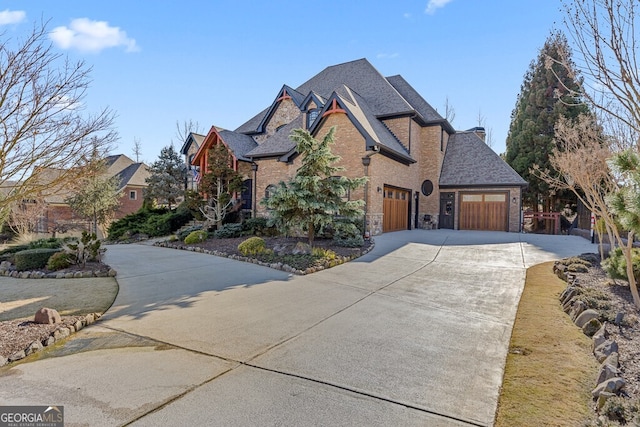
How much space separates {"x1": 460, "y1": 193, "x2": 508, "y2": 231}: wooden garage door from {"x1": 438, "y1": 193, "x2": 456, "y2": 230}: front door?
A: 524 millimetres

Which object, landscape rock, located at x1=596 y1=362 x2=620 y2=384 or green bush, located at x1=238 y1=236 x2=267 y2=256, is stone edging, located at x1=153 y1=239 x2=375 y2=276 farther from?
landscape rock, located at x1=596 y1=362 x2=620 y2=384

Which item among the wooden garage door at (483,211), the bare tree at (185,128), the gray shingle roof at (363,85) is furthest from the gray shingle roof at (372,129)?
the bare tree at (185,128)

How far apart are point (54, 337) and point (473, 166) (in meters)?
22.0

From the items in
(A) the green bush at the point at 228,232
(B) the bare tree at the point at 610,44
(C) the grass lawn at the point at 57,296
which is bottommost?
(C) the grass lawn at the point at 57,296

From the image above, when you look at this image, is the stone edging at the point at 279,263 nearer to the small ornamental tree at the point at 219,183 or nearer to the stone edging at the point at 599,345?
the small ornamental tree at the point at 219,183

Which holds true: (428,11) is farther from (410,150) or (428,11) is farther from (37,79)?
(37,79)

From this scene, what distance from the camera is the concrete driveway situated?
3117 mm

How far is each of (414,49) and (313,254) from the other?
10714mm

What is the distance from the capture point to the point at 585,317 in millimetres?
5391

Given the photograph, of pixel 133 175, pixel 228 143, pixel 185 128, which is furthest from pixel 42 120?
pixel 185 128

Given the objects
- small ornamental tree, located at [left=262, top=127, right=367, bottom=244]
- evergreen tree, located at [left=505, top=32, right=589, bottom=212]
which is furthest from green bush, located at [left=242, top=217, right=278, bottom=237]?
evergreen tree, located at [left=505, top=32, right=589, bottom=212]

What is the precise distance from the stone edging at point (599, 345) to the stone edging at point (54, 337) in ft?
20.7

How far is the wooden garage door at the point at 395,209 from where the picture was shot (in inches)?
693

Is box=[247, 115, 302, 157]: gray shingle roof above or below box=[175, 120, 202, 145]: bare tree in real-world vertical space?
below
